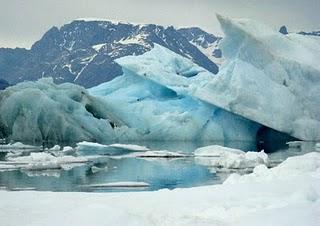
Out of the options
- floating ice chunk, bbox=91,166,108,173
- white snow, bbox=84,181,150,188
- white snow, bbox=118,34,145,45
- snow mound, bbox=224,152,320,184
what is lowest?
floating ice chunk, bbox=91,166,108,173

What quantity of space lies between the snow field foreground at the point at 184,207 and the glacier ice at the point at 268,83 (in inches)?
799

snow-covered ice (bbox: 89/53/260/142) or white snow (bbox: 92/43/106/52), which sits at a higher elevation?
white snow (bbox: 92/43/106/52)

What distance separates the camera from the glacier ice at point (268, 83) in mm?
29422

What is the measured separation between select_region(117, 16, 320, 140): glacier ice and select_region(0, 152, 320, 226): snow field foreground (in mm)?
20297

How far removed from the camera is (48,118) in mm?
29828

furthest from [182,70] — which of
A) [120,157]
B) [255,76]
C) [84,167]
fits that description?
[84,167]

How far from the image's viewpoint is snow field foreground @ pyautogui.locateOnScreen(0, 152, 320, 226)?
6.17 m

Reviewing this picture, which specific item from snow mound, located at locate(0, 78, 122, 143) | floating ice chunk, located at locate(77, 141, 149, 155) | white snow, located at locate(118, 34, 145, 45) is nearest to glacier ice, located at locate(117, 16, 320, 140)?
snow mound, located at locate(0, 78, 122, 143)

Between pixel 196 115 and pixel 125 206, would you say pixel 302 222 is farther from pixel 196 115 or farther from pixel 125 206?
pixel 196 115

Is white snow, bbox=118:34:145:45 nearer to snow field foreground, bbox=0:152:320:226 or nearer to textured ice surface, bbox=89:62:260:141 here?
textured ice surface, bbox=89:62:260:141

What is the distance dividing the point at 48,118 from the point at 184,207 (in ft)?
77.0

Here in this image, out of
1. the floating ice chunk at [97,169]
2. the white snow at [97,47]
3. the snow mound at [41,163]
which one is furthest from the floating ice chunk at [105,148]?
the white snow at [97,47]

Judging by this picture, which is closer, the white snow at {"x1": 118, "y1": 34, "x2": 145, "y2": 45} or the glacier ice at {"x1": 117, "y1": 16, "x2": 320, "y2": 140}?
the glacier ice at {"x1": 117, "y1": 16, "x2": 320, "y2": 140}

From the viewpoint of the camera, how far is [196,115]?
33.0m
